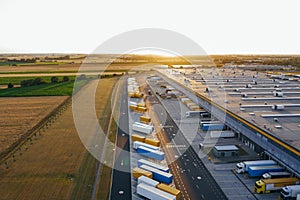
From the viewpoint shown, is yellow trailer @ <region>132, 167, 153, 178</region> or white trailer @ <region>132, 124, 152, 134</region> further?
A: white trailer @ <region>132, 124, 152, 134</region>

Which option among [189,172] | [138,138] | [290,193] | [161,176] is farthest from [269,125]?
[138,138]

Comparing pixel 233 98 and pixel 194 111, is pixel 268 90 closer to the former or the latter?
pixel 233 98

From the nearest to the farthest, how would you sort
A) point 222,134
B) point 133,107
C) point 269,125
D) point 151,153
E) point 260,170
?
1. point 260,170
2. point 151,153
3. point 269,125
4. point 222,134
5. point 133,107

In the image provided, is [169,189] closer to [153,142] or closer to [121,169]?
[121,169]

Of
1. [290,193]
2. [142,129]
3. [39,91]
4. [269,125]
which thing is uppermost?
[39,91]

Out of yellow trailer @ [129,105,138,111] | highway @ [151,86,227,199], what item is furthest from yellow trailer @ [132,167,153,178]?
yellow trailer @ [129,105,138,111]

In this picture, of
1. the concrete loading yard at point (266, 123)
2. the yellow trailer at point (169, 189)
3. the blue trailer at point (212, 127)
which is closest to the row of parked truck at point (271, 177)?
the concrete loading yard at point (266, 123)

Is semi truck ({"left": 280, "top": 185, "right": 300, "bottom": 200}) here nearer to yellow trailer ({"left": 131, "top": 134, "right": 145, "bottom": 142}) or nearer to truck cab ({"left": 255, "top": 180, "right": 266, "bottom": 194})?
truck cab ({"left": 255, "top": 180, "right": 266, "bottom": 194})
